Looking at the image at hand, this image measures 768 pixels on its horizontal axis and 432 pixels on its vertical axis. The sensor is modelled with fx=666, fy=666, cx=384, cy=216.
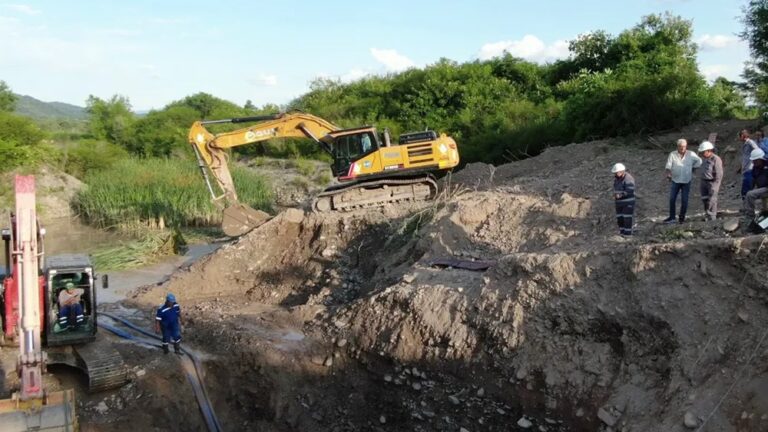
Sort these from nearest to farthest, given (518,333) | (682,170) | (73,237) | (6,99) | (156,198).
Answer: (518,333)
(682,170)
(73,237)
(156,198)
(6,99)

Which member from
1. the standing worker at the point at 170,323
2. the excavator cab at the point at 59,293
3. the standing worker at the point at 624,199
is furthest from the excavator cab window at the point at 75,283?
the standing worker at the point at 624,199

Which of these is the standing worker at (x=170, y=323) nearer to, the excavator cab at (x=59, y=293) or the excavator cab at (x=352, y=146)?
the excavator cab at (x=59, y=293)

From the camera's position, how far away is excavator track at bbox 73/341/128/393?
8.40 meters


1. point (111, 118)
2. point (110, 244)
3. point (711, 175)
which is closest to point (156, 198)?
point (110, 244)

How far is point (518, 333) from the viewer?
8.50 meters

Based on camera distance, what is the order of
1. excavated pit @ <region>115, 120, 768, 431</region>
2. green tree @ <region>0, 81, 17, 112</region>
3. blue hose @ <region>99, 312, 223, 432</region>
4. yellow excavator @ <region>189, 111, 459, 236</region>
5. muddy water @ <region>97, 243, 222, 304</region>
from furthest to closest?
1. green tree @ <region>0, 81, 17, 112</region>
2. yellow excavator @ <region>189, 111, 459, 236</region>
3. muddy water @ <region>97, 243, 222, 304</region>
4. blue hose @ <region>99, 312, 223, 432</region>
5. excavated pit @ <region>115, 120, 768, 431</region>

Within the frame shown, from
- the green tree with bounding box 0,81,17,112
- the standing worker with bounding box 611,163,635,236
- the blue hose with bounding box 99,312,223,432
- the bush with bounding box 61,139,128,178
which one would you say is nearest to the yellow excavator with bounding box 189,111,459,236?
the blue hose with bounding box 99,312,223,432

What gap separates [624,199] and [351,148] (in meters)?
7.86

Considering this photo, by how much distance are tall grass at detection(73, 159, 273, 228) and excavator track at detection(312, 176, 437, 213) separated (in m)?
6.54

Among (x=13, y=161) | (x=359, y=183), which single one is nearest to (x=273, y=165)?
(x=13, y=161)

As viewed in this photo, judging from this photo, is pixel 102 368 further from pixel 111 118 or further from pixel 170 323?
pixel 111 118

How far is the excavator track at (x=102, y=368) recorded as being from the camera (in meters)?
8.40

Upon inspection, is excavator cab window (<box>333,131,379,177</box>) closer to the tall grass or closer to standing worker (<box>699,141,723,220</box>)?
the tall grass

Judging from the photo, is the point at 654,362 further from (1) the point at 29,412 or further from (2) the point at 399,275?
(1) the point at 29,412
